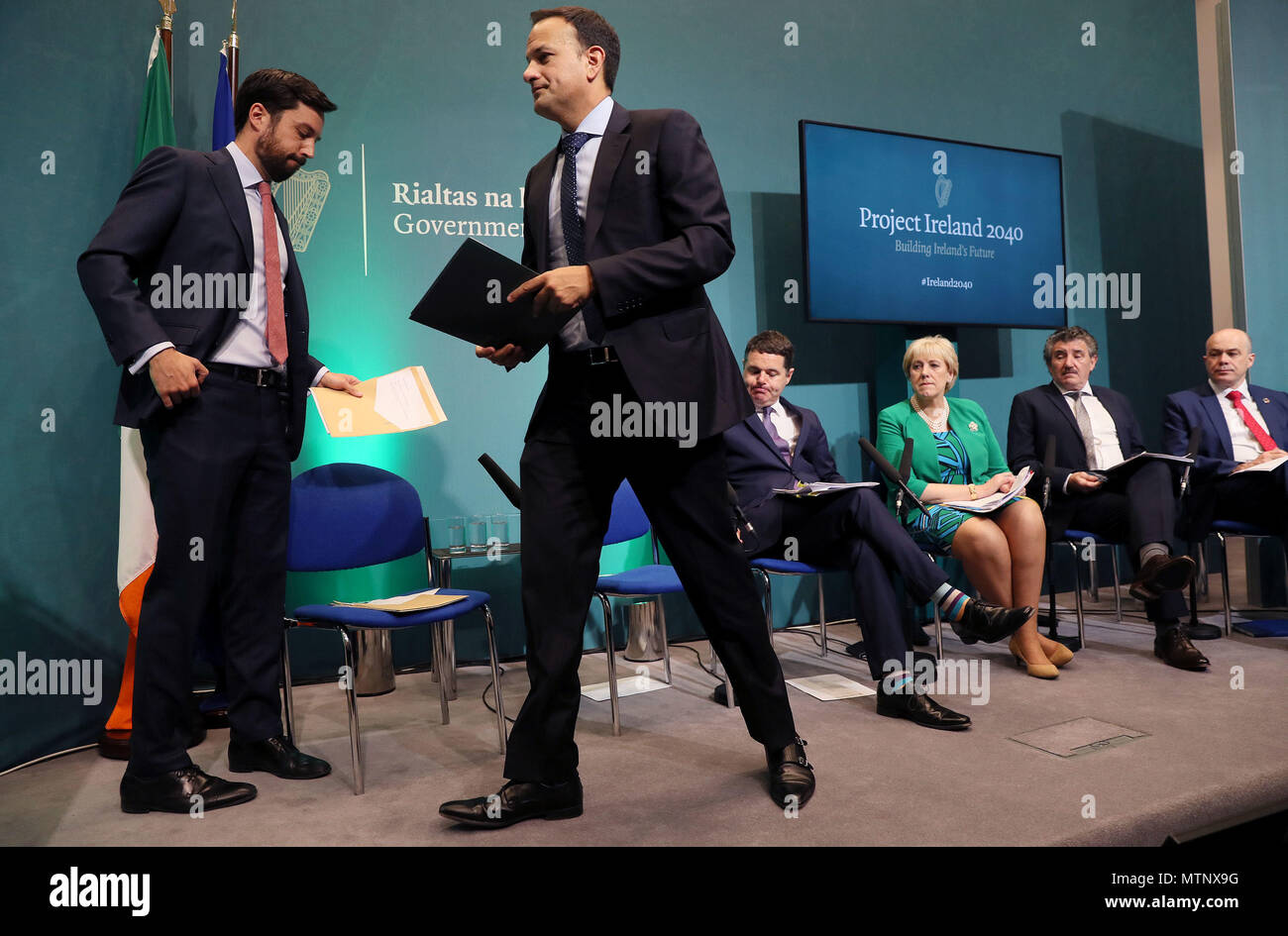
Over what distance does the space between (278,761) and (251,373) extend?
1.05 metres

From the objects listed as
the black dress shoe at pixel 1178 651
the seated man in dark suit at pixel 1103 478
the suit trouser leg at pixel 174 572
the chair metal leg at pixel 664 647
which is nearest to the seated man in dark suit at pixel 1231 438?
the seated man in dark suit at pixel 1103 478

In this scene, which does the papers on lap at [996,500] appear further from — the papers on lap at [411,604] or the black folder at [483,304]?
the black folder at [483,304]

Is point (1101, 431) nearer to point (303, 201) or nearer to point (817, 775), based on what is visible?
point (817, 775)

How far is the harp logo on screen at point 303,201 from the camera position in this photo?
11.8 feet

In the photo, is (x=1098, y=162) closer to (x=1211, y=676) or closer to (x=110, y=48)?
(x=1211, y=676)

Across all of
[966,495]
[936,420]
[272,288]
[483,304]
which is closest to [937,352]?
Answer: [936,420]

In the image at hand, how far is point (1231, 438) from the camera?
4055mm

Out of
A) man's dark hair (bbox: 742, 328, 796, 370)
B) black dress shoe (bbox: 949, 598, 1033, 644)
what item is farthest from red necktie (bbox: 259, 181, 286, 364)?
black dress shoe (bbox: 949, 598, 1033, 644)

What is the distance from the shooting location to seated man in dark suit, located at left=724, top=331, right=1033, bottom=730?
2.78 metres

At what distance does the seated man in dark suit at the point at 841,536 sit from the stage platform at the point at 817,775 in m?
0.17

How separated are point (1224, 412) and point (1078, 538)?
1.12 m

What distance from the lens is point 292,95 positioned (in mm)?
2361
